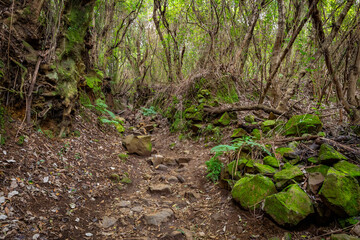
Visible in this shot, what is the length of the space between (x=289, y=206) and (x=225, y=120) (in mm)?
3900

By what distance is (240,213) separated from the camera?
285cm

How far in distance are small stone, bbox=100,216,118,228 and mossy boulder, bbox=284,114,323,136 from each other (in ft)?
11.4

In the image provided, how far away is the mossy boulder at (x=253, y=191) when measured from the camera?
2732 mm

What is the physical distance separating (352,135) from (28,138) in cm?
531

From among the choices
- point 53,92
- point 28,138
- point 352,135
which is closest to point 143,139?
point 53,92

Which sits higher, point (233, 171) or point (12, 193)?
point (233, 171)

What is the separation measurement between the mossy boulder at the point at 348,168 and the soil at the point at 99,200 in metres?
0.66

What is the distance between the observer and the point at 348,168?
2.55 metres

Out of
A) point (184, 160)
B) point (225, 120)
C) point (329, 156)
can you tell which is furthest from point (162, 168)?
point (329, 156)

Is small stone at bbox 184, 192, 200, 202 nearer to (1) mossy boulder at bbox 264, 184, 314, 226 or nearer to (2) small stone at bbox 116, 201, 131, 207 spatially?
(2) small stone at bbox 116, 201, 131, 207

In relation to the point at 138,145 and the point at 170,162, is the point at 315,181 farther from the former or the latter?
the point at 138,145

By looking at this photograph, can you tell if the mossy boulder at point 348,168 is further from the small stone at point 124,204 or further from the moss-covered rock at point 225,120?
the moss-covered rock at point 225,120

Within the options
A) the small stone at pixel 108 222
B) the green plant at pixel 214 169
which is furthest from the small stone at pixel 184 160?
the small stone at pixel 108 222

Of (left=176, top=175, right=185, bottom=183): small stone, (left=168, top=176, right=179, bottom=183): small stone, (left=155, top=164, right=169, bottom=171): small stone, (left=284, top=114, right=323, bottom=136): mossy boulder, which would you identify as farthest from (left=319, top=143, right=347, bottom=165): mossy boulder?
(left=155, top=164, right=169, bottom=171): small stone
